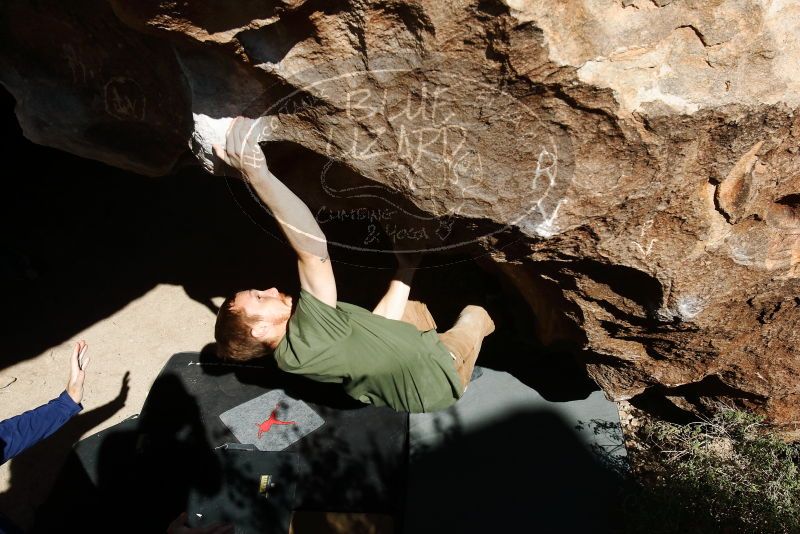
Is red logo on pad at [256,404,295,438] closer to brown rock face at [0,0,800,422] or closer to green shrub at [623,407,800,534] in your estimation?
brown rock face at [0,0,800,422]

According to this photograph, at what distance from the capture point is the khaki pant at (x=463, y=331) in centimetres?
268

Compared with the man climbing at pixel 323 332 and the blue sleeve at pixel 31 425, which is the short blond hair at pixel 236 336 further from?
the blue sleeve at pixel 31 425

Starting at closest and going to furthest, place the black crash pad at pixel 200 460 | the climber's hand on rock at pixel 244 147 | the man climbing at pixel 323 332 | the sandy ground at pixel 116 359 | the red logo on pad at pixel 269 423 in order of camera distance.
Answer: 1. the climber's hand on rock at pixel 244 147
2. the man climbing at pixel 323 332
3. the black crash pad at pixel 200 460
4. the red logo on pad at pixel 269 423
5. the sandy ground at pixel 116 359

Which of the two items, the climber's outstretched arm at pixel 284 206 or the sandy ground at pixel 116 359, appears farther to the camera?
the sandy ground at pixel 116 359

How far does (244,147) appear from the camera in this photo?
6.04 ft

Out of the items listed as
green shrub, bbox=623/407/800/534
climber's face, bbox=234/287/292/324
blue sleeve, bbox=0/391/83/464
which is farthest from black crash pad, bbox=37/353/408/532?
green shrub, bbox=623/407/800/534

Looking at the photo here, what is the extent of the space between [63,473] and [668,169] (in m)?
3.35

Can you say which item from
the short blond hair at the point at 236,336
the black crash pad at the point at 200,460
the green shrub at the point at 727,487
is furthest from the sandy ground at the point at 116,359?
the green shrub at the point at 727,487

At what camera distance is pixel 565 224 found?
72.3 inches

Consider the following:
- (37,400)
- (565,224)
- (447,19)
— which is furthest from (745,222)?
(37,400)

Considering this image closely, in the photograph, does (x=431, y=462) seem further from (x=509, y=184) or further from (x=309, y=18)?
(x=309, y=18)

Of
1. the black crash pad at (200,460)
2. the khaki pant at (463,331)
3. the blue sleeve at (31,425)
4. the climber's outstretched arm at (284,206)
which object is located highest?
the climber's outstretched arm at (284,206)

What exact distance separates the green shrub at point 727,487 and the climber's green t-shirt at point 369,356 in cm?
126

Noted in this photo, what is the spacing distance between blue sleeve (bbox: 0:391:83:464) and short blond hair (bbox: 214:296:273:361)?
0.95m
